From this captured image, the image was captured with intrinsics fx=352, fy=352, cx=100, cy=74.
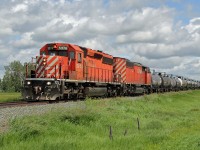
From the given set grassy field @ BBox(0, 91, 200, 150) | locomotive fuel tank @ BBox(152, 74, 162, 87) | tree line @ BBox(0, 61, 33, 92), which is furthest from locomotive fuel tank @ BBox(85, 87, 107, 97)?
tree line @ BBox(0, 61, 33, 92)

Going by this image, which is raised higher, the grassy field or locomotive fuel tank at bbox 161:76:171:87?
locomotive fuel tank at bbox 161:76:171:87

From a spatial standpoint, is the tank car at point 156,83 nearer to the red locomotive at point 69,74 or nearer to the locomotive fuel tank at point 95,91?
the red locomotive at point 69,74

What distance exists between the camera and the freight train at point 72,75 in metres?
21.8

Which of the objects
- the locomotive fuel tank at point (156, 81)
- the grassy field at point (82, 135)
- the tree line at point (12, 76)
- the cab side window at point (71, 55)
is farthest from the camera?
the tree line at point (12, 76)

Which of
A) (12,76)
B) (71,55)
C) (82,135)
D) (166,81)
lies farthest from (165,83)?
(12,76)

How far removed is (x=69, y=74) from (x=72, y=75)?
0.89 ft

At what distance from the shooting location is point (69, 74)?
23375mm

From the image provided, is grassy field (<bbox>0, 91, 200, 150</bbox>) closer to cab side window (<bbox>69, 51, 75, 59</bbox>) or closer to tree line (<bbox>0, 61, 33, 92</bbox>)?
cab side window (<bbox>69, 51, 75, 59</bbox>)

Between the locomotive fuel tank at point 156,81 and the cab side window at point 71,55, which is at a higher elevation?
the cab side window at point 71,55

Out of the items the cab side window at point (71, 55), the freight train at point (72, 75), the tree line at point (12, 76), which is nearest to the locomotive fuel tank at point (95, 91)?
the freight train at point (72, 75)

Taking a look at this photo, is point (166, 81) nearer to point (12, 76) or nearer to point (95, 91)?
point (95, 91)

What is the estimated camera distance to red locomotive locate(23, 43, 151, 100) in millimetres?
21734

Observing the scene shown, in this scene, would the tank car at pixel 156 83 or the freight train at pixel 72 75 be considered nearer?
the freight train at pixel 72 75

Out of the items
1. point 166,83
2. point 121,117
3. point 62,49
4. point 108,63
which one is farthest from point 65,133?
point 166,83
